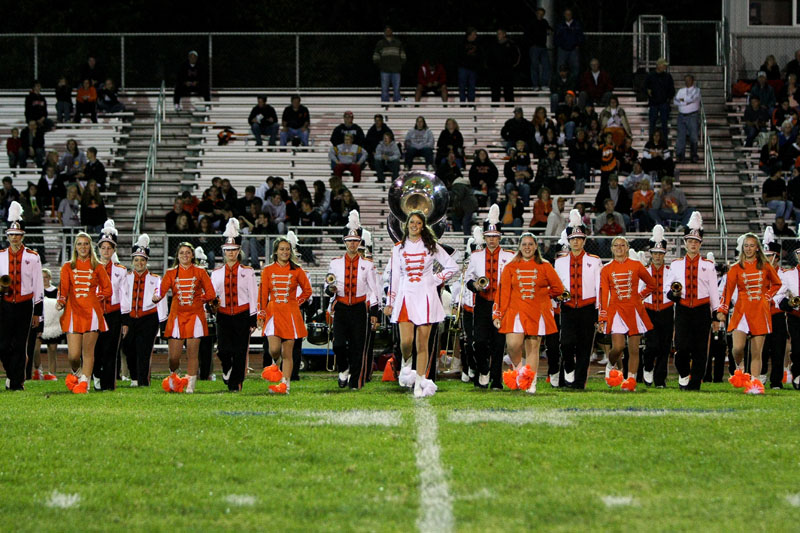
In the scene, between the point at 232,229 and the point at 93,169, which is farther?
the point at 93,169

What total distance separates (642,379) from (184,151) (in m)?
14.0

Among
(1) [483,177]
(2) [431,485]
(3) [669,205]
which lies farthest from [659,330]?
(1) [483,177]

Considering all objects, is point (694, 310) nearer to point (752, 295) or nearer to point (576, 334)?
point (752, 295)

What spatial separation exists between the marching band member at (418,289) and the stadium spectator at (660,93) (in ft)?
46.1

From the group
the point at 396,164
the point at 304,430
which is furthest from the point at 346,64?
the point at 304,430

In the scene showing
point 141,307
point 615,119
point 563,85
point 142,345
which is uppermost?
point 563,85

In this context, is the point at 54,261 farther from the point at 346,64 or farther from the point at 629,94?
the point at 629,94

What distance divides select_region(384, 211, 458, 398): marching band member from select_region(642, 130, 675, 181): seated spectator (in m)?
13.1

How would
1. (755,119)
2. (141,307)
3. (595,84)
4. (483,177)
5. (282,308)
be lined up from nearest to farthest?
(282,308), (141,307), (483,177), (755,119), (595,84)

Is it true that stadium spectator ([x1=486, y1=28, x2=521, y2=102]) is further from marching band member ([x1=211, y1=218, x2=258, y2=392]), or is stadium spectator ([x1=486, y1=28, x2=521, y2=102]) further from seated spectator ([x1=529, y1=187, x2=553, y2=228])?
marching band member ([x1=211, y1=218, x2=258, y2=392])

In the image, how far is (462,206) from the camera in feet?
74.9

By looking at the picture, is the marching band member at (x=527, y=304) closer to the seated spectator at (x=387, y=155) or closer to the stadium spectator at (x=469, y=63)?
the seated spectator at (x=387, y=155)

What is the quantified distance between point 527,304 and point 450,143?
12.9 m

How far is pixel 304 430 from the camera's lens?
9.20 m
